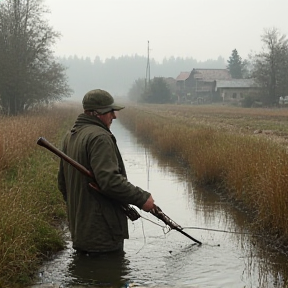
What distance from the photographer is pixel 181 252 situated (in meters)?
6.68

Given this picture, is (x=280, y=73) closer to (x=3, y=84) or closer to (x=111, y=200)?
(x=3, y=84)

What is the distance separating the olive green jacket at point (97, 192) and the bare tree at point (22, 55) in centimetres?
2938

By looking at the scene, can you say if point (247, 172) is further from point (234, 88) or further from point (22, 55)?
point (234, 88)

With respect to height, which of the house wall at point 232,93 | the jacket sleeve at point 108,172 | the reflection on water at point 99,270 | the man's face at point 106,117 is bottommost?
the reflection on water at point 99,270

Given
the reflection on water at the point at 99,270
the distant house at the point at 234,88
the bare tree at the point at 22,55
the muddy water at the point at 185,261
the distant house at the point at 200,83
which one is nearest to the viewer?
the reflection on water at the point at 99,270

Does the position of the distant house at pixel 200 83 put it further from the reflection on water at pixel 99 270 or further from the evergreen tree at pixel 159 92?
the reflection on water at pixel 99 270

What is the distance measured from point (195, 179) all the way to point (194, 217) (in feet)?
11.6

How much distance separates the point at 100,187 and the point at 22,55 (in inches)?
1234

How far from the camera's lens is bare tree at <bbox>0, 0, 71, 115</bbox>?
3359cm

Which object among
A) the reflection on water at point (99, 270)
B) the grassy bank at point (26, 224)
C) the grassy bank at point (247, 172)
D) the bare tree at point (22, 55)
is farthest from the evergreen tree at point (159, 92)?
the reflection on water at point (99, 270)

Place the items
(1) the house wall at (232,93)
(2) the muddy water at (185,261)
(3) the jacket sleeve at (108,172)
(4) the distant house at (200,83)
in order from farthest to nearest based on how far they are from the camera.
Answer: (4) the distant house at (200,83) < (1) the house wall at (232,93) < (2) the muddy water at (185,261) < (3) the jacket sleeve at (108,172)

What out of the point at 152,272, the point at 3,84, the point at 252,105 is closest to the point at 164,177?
the point at 152,272

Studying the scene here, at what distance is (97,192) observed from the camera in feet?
16.5

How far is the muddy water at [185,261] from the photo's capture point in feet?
17.6
